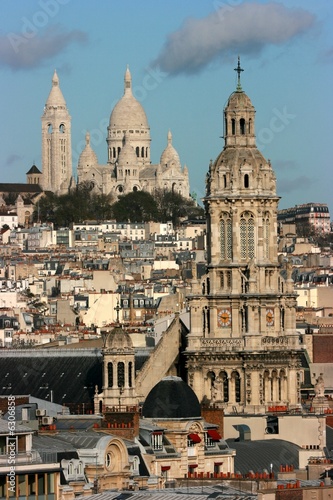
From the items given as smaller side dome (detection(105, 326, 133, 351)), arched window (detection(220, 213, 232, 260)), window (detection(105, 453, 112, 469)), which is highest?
arched window (detection(220, 213, 232, 260))

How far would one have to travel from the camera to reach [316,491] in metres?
44.2

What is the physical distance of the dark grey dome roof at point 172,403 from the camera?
54.4 m

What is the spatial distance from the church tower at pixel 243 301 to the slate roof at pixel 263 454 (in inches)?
351

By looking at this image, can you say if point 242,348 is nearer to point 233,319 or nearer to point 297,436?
point 233,319

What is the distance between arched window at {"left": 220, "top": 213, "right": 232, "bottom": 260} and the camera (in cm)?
6812

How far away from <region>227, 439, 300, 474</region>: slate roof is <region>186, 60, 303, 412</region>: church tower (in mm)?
8907

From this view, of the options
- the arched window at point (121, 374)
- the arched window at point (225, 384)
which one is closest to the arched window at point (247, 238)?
the arched window at point (225, 384)

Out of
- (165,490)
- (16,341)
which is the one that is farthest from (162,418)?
(16,341)

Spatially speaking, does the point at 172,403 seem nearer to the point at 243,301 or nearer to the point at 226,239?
the point at 243,301

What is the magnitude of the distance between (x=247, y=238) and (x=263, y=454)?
13.1 m

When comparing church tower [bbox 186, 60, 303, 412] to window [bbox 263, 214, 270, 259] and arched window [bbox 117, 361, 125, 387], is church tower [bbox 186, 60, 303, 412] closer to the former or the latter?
window [bbox 263, 214, 270, 259]

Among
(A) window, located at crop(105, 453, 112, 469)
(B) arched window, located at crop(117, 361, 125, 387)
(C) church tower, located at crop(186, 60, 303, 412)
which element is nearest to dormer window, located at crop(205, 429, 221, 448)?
(A) window, located at crop(105, 453, 112, 469)

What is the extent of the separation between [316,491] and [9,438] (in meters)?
4.68

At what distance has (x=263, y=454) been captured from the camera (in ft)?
182
